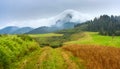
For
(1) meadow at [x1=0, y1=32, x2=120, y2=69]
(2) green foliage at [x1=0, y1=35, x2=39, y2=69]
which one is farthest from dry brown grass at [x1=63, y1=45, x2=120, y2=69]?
(2) green foliage at [x1=0, y1=35, x2=39, y2=69]

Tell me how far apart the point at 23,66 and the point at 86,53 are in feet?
37.8

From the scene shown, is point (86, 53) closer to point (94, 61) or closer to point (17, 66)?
point (94, 61)

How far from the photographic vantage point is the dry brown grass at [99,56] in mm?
→ 36281

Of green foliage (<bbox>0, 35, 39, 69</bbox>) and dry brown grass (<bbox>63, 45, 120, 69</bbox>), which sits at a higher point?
green foliage (<bbox>0, 35, 39, 69</bbox>)

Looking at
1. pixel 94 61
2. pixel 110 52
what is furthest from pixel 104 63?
pixel 110 52

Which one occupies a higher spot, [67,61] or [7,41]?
[7,41]

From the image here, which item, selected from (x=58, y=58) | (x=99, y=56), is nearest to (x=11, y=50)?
(x=58, y=58)

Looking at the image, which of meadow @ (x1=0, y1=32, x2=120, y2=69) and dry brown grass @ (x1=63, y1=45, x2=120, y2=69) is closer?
meadow @ (x1=0, y1=32, x2=120, y2=69)

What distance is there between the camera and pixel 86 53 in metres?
41.9

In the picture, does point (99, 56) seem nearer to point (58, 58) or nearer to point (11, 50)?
point (58, 58)

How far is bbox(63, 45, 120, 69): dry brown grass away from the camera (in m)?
36.3

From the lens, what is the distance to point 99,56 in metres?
39.8

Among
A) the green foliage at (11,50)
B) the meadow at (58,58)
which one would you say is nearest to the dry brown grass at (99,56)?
the meadow at (58,58)

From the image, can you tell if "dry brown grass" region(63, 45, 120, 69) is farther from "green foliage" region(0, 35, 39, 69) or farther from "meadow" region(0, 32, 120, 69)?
"green foliage" region(0, 35, 39, 69)
